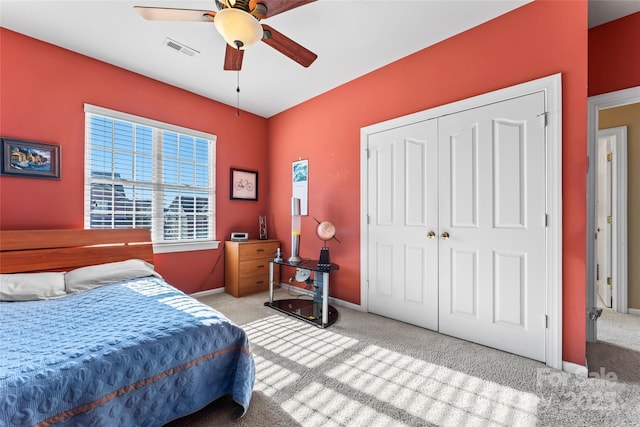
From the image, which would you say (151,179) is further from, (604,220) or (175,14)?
(604,220)

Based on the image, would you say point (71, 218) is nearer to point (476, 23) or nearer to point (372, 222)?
point (372, 222)

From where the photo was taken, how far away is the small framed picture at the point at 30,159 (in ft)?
7.82

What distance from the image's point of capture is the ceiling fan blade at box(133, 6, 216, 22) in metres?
1.63

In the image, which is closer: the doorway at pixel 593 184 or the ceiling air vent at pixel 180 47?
the doorway at pixel 593 184

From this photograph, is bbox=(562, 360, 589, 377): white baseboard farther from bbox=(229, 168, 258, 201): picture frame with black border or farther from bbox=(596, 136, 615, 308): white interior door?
bbox=(229, 168, 258, 201): picture frame with black border

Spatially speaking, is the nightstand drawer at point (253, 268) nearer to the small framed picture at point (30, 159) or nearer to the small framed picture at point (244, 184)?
the small framed picture at point (244, 184)

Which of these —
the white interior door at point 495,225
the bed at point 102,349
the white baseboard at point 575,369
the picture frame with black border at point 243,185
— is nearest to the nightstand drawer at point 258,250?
the picture frame with black border at point 243,185

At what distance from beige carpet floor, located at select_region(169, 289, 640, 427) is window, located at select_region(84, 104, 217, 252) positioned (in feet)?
6.49

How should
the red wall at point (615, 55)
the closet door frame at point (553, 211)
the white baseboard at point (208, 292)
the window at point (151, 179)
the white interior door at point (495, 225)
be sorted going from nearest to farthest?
1. the closet door frame at point (553, 211)
2. the white interior door at point (495, 225)
3. the red wall at point (615, 55)
4. the window at point (151, 179)
5. the white baseboard at point (208, 292)

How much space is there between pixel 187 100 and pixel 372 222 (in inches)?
115

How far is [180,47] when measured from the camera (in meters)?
2.65

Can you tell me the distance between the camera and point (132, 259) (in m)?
2.88

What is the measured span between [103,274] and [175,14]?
7.33 ft

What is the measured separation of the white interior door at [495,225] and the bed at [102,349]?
1910 mm
